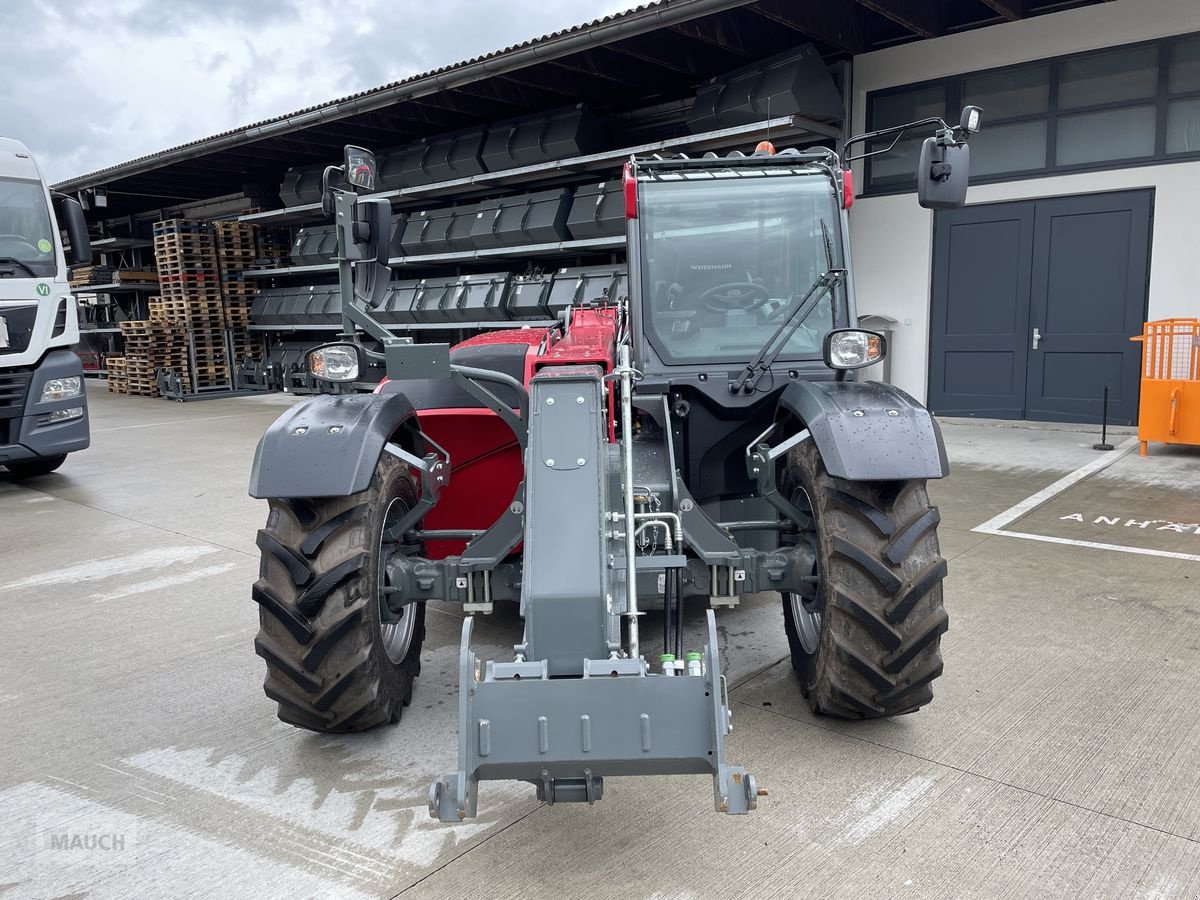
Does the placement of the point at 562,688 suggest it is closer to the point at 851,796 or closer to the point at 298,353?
the point at 851,796

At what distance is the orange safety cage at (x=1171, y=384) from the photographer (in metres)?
8.21

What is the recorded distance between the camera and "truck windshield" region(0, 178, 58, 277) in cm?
810

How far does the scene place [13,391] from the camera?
8000 millimetres

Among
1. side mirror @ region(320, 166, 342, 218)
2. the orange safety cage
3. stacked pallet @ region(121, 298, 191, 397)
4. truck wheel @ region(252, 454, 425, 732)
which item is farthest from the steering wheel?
stacked pallet @ region(121, 298, 191, 397)

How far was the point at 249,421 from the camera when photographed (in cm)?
1347

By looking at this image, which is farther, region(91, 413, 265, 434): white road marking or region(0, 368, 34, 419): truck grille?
region(91, 413, 265, 434): white road marking

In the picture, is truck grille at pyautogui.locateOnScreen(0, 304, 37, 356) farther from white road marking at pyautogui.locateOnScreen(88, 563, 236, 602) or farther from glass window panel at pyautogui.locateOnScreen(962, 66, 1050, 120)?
glass window panel at pyautogui.locateOnScreen(962, 66, 1050, 120)

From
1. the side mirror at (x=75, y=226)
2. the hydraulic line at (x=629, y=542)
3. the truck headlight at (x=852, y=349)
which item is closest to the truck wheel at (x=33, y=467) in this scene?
the side mirror at (x=75, y=226)

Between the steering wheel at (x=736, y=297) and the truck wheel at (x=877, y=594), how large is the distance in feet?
3.83

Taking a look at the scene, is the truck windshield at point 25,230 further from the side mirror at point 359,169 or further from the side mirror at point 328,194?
the side mirror at point 359,169

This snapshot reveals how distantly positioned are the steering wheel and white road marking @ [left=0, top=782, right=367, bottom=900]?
108 inches

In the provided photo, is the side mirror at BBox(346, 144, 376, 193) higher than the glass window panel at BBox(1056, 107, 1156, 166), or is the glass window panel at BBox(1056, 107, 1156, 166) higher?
the glass window panel at BBox(1056, 107, 1156, 166)

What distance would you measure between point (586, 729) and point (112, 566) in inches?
188

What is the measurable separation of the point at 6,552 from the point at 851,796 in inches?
238
